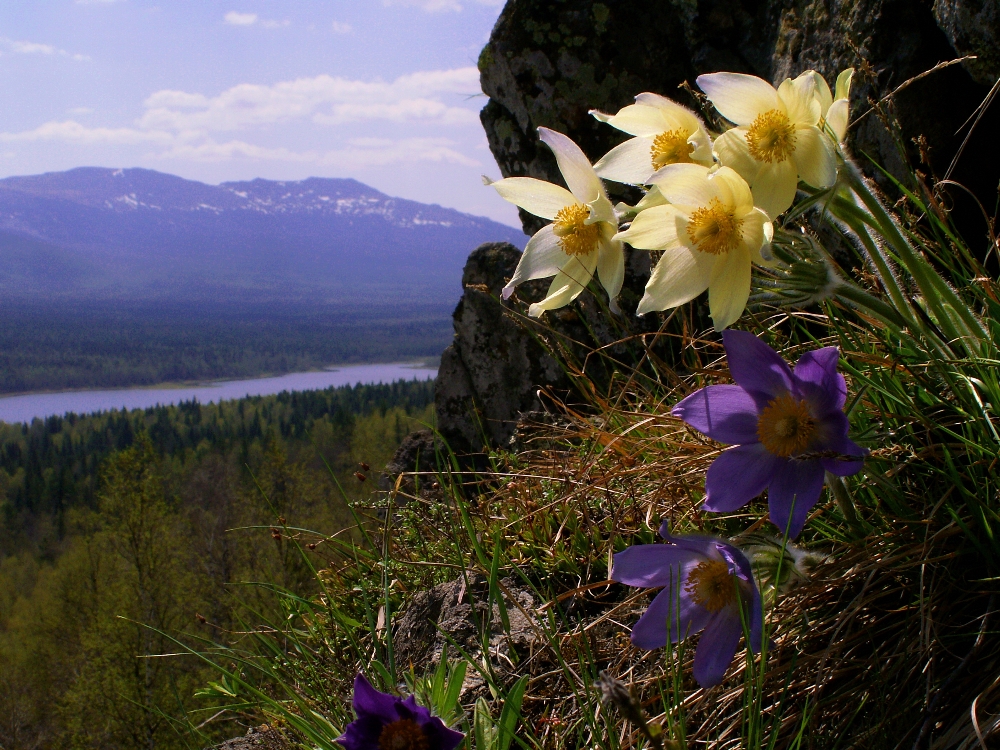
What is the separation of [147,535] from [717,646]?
91.2 feet

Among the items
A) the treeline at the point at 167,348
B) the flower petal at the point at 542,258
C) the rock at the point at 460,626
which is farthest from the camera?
the treeline at the point at 167,348

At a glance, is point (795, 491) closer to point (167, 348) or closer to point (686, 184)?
point (686, 184)

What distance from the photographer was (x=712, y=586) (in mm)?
1108

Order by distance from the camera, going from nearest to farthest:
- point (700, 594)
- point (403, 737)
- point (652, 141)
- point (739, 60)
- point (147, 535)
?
point (403, 737) < point (700, 594) < point (652, 141) < point (739, 60) < point (147, 535)

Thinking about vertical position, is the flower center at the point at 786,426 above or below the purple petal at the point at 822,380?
below

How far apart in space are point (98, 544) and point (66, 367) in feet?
445

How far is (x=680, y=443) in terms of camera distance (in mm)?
1832

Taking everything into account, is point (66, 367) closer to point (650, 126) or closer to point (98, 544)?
point (98, 544)

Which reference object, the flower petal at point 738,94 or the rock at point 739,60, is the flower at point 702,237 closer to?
the flower petal at point 738,94

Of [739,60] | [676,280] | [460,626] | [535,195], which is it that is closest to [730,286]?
[676,280]

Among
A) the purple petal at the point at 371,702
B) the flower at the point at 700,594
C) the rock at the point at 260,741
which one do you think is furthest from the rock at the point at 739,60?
the rock at the point at 260,741

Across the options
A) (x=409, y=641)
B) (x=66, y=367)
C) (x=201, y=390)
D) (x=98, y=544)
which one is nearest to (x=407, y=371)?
(x=201, y=390)

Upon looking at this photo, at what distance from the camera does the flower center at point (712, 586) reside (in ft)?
3.61

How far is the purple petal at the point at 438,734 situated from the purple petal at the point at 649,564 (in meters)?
0.34
